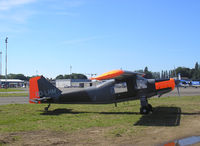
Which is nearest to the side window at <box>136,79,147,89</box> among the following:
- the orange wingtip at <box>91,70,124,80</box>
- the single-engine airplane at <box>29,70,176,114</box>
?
the single-engine airplane at <box>29,70,176,114</box>

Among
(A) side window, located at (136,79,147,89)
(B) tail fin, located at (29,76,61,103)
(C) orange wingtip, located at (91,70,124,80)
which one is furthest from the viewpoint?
(B) tail fin, located at (29,76,61,103)

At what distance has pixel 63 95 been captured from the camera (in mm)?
14297

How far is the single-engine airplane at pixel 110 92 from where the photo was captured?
13.1 metres

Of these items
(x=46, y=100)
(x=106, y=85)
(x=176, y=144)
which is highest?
(x=106, y=85)

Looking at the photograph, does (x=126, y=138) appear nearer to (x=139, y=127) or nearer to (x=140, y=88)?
(x=139, y=127)

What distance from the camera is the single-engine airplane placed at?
1306 cm

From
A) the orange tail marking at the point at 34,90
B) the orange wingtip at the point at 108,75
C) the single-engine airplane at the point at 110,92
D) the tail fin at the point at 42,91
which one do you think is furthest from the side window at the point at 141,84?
the orange tail marking at the point at 34,90

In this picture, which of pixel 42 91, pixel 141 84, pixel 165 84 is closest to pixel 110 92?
pixel 141 84

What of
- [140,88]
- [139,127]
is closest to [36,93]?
[140,88]

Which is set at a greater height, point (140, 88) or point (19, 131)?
point (140, 88)

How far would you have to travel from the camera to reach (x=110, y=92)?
13.4m

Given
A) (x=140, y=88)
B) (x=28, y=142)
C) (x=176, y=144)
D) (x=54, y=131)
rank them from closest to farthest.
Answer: (x=176, y=144), (x=28, y=142), (x=54, y=131), (x=140, y=88)

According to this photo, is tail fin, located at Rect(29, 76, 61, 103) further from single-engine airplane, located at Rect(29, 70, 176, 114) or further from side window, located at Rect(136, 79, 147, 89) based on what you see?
side window, located at Rect(136, 79, 147, 89)

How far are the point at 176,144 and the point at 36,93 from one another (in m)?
10.5
